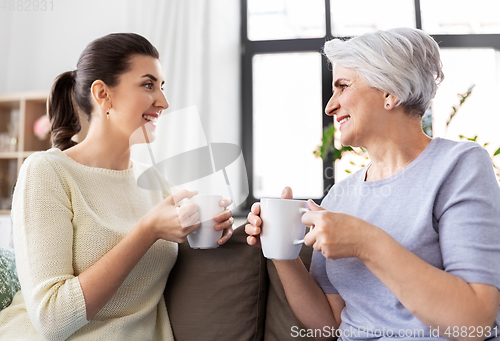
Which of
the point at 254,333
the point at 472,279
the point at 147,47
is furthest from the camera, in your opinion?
the point at 147,47

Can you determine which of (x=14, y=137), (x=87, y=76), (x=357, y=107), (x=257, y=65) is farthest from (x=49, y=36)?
(x=357, y=107)

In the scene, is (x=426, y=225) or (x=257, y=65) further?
(x=257, y=65)

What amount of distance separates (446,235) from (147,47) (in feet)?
3.09

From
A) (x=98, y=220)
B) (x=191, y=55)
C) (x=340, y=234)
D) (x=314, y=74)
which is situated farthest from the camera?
(x=314, y=74)

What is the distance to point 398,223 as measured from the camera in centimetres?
84

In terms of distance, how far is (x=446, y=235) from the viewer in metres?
0.75

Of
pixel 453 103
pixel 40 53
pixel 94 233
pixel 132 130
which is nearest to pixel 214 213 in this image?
pixel 94 233

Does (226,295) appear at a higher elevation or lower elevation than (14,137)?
lower

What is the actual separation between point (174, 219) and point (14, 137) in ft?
7.32

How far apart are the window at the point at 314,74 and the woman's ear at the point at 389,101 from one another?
1.96 m

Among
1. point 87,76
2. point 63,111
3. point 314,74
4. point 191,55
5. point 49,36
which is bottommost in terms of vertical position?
point 63,111

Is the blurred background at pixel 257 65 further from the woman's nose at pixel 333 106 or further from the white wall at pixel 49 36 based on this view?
the woman's nose at pixel 333 106

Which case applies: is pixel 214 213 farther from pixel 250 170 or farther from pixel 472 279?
pixel 250 170

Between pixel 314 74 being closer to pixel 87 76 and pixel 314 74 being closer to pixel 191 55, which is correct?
pixel 191 55
